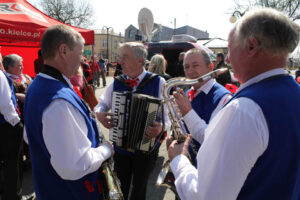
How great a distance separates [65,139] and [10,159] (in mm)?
2053

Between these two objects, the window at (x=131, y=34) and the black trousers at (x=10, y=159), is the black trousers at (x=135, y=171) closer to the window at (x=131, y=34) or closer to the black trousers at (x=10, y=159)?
the black trousers at (x=10, y=159)

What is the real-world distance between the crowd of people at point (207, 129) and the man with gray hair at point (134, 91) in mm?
15

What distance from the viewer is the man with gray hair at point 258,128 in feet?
2.68

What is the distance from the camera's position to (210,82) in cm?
203

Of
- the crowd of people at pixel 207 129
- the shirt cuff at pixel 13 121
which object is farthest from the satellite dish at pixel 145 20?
the crowd of people at pixel 207 129

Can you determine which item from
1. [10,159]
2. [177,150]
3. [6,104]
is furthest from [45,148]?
[10,159]

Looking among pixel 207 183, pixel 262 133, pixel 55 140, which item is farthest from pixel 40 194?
pixel 262 133

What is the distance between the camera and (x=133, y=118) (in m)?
2.05

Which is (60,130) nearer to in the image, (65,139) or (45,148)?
(65,139)

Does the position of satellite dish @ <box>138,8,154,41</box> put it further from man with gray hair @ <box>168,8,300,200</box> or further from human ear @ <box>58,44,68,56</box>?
man with gray hair @ <box>168,8,300,200</box>

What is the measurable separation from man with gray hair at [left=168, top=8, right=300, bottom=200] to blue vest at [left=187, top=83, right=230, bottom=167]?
922mm

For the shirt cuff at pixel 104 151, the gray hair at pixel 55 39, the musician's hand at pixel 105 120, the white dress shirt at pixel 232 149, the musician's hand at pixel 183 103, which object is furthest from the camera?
the musician's hand at pixel 105 120

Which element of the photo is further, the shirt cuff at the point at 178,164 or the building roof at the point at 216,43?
the building roof at the point at 216,43

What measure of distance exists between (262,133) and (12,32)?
4.67m
